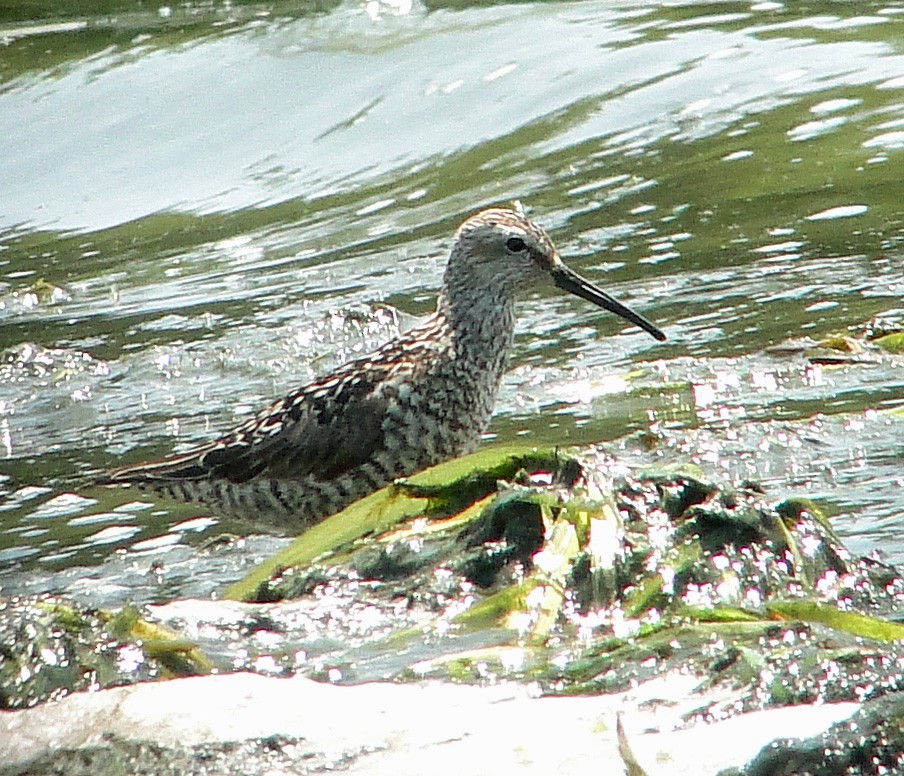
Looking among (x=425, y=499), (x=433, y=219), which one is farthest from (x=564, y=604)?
(x=433, y=219)

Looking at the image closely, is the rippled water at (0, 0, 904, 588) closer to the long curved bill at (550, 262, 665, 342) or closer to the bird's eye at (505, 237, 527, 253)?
the long curved bill at (550, 262, 665, 342)

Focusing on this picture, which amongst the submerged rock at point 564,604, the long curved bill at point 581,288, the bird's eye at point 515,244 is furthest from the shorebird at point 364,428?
the submerged rock at point 564,604

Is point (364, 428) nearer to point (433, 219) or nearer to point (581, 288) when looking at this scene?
point (581, 288)

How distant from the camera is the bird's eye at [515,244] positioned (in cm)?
734

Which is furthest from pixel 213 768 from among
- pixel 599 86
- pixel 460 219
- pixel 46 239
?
pixel 599 86

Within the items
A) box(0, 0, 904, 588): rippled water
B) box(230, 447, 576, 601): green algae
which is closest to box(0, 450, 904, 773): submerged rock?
box(230, 447, 576, 601): green algae

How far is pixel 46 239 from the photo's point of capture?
1200cm

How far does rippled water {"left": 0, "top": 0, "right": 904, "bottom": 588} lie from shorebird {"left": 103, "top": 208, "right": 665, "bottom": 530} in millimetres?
312

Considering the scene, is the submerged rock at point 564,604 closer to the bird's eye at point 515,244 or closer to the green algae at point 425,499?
the green algae at point 425,499

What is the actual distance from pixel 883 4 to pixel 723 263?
492cm

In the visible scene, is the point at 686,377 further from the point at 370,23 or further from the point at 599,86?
the point at 370,23

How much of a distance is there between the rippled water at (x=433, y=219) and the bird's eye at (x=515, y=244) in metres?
0.77

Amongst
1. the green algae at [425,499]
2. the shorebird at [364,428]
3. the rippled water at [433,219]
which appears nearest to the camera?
the green algae at [425,499]

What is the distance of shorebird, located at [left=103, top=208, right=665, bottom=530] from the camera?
21.8 feet
